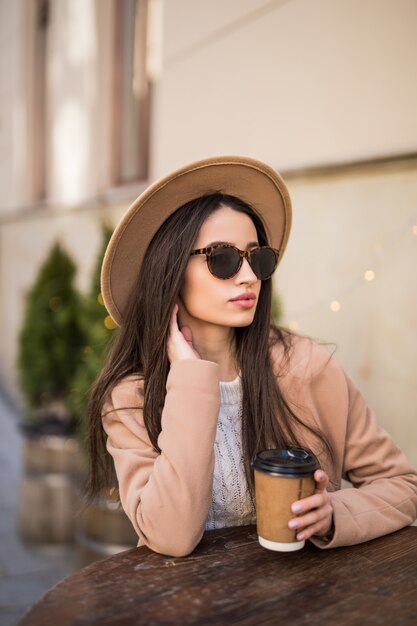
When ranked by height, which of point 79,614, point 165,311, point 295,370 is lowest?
point 79,614

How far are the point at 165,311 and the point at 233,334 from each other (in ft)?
0.88

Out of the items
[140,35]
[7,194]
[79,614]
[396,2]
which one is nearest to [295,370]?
[79,614]

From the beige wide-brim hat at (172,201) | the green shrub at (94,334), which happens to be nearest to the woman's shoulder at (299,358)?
the beige wide-brim hat at (172,201)

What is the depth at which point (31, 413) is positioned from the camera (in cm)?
517

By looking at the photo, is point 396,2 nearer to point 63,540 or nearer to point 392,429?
point 392,429

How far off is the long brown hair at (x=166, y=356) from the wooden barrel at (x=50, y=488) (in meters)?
2.58

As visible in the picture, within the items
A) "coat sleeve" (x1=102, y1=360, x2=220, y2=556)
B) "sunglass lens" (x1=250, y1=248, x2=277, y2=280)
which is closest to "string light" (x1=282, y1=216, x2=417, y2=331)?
"sunglass lens" (x1=250, y1=248, x2=277, y2=280)

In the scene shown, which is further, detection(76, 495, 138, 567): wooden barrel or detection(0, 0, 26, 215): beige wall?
detection(0, 0, 26, 215): beige wall

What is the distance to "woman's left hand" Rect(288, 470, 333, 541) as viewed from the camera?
1.32 metres

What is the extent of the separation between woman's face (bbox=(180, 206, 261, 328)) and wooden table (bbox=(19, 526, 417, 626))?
594 mm

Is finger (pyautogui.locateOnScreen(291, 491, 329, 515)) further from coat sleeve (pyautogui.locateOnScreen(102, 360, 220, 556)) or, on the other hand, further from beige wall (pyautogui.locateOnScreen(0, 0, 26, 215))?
beige wall (pyautogui.locateOnScreen(0, 0, 26, 215))

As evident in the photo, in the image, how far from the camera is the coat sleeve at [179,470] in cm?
144

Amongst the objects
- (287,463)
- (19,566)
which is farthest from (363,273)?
(19,566)

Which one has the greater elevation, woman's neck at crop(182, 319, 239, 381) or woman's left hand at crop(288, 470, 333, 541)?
woman's neck at crop(182, 319, 239, 381)
